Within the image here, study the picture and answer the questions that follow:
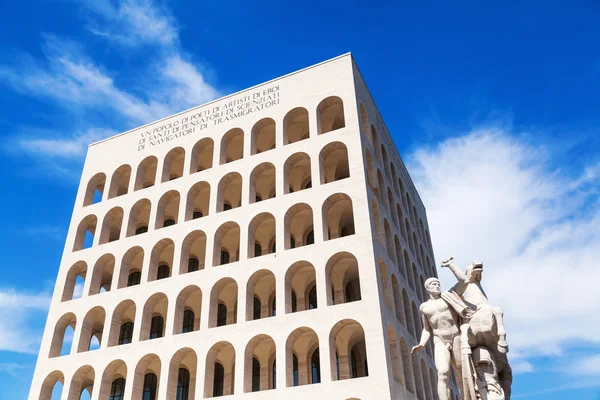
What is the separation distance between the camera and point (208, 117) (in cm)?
3659

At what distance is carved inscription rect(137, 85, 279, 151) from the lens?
3503 centimetres

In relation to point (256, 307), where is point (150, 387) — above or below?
below

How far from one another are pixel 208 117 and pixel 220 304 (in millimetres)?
12514

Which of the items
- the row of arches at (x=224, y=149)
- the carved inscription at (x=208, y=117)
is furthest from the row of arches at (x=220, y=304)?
the carved inscription at (x=208, y=117)

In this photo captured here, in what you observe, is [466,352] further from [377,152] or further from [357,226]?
[377,152]

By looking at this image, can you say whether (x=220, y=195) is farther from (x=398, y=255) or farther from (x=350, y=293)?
(x=398, y=255)

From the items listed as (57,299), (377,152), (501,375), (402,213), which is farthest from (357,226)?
(57,299)

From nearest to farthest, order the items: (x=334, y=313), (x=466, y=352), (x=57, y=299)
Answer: (x=466, y=352)
(x=334, y=313)
(x=57, y=299)

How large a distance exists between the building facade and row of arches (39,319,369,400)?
8 cm

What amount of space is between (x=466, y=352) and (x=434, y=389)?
2459cm

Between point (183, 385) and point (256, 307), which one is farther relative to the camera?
point (256, 307)

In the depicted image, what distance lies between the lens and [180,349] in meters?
28.6

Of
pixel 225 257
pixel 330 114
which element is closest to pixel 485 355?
pixel 330 114

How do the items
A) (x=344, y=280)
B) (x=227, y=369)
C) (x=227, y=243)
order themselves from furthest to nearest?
(x=227, y=243)
(x=344, y=280)
(x=227, y=369)
